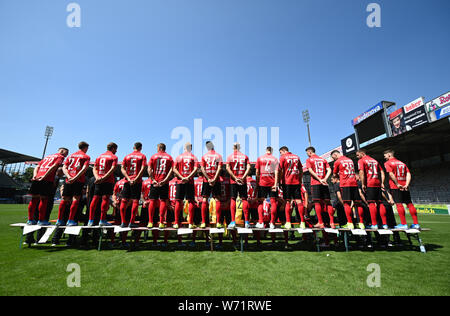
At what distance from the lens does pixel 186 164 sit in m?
5.45

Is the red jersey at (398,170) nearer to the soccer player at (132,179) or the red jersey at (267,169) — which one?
the red jersey at (267,169)

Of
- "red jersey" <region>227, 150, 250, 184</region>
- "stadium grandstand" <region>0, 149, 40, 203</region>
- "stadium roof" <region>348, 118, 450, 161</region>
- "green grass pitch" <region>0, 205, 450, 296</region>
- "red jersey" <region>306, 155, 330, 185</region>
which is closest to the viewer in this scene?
"green grass pitch" <region>0, 205, 450, 296</region>

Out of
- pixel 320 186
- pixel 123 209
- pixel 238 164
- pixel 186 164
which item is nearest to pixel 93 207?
pixel 123 209

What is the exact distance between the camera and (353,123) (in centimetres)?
2903

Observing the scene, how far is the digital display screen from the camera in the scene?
24.4 meters

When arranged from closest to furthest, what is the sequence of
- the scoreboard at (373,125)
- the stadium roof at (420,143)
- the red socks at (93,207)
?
the red socks at (93,207) < the stadium roof at (420,143) < the scoreboard at (373,125)

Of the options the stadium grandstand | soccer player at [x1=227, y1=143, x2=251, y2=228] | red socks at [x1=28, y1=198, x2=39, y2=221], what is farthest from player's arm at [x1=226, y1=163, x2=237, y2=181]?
the stadium grandstand

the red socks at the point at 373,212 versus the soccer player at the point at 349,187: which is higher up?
the soccer player at the point at 349,187

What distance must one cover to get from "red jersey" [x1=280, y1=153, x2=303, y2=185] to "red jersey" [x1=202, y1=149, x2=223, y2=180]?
187 centimetres

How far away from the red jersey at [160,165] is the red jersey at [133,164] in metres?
0.32

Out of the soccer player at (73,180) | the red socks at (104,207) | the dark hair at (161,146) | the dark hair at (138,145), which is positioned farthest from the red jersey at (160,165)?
the soccer player at (73,180)

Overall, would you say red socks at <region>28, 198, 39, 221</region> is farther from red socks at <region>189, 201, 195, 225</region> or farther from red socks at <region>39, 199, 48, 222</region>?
red socks at <region>189, 201, 195, 225</region>

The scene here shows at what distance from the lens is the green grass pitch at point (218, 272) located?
2.66 metres
